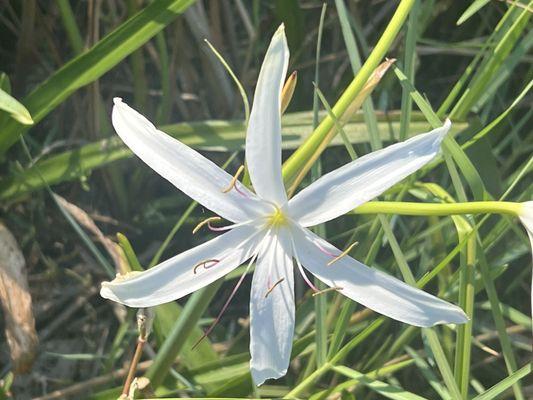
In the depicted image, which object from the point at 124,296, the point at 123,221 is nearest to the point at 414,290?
the point at 124,296

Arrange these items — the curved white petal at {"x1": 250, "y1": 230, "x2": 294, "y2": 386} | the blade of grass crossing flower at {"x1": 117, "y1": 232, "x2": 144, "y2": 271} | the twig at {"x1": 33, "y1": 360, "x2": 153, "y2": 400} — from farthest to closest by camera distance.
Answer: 1. the twig at {"x1": 33, "y1": 360, "x2": 153, "y2": 400}
2. the blade of grass crossing flower at {"x1": 117, "y1": 232, "x2": 144, "y2": 271}
3. the curved white petal at {"x1": 250, "y1": 230, "x2": 294, "y2": 386}

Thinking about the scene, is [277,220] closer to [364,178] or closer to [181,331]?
[364,178]

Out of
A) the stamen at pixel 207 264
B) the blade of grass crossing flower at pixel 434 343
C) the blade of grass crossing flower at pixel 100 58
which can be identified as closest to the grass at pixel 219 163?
the blade of grass crossing flower at pixel 100 58

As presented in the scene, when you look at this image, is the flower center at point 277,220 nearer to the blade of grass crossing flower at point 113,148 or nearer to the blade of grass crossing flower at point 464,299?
the blade of grass crossing flower at point 464,299

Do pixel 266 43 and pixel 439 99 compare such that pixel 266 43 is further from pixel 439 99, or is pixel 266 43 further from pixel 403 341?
pixel 403 341

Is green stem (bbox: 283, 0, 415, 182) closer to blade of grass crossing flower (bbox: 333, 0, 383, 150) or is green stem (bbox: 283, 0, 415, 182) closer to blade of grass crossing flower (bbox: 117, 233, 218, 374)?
blade of grass crossing flower (bbox: 333, 0, 383, 150)

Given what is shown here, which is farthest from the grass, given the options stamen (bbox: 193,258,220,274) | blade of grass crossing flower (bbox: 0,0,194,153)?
stamen (bbox: 193,258,220,274)

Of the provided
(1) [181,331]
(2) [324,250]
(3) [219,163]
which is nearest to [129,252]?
(1) [181,331]
